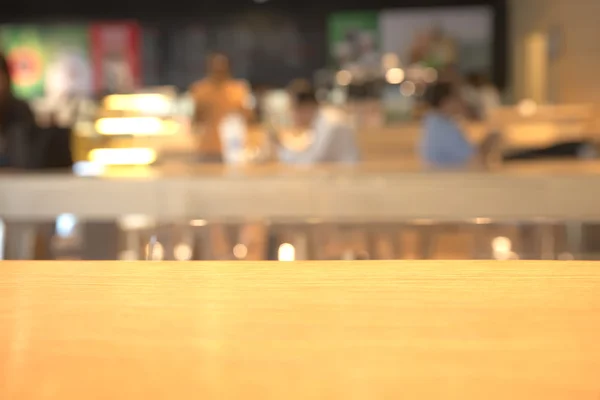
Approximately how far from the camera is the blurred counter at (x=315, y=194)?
7.17 ft

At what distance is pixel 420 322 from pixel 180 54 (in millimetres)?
12509

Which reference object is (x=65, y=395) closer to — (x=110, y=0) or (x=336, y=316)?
(x=336, y=316)

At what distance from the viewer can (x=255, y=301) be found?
0.54 meters

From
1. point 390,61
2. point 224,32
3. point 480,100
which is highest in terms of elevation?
point 224,32

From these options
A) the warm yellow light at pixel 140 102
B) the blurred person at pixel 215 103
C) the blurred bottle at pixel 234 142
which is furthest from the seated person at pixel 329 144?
the warm yellow light at pixel 140 102

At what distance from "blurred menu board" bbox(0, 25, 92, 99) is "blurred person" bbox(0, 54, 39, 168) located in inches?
391

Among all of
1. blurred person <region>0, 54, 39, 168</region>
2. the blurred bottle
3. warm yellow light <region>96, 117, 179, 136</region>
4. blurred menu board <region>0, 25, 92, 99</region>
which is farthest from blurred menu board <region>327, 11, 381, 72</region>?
blurred person <region>0, 54, 39, 168</region>

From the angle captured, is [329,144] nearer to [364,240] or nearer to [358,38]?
[364,240]

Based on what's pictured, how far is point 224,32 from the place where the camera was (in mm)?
12734

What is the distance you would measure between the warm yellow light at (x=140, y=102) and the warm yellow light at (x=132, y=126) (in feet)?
5.67

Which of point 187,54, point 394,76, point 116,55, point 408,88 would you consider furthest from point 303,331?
point 116,55

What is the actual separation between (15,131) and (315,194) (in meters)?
1.15

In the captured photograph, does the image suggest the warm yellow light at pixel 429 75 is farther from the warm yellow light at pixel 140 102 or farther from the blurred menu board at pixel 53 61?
the blurred menu board at pixel 53 61

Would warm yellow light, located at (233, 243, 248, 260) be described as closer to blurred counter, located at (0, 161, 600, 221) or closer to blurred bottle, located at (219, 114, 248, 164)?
blurred counter, located at (0, 161, 600, 221)
